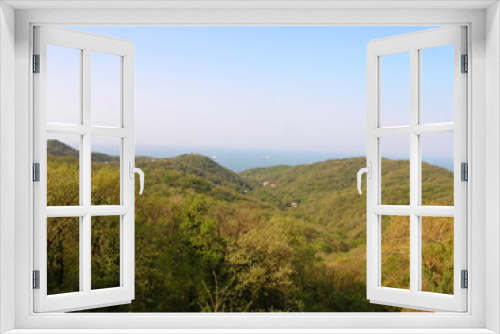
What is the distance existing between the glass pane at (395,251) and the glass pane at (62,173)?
3.32 metres

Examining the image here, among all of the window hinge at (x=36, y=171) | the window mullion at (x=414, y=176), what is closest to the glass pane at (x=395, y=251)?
→ the window mullion at (x=414, y=176)

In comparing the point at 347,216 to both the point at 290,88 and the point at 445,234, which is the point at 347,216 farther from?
the point at 290,88

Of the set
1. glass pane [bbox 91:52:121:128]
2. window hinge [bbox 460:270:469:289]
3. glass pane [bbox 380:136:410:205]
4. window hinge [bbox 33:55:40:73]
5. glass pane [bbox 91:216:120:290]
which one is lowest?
glass pane [bbox 91:216:120:290]

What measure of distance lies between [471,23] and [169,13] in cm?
148

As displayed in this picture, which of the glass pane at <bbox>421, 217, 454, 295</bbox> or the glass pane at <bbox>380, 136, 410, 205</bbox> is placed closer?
the glass pane at <bbox>421, 217, 454, 295</bbox>

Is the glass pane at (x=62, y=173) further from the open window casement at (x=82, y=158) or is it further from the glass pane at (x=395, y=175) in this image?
the glass pane at (x=395, y=175)

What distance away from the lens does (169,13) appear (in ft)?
7.28

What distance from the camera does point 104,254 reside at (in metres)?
4.85

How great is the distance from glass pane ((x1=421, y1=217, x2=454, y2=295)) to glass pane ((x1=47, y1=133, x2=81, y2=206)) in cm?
356

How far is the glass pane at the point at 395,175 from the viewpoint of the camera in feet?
17.0

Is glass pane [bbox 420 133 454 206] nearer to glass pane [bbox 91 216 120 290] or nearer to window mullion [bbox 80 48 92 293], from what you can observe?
window mullion [bbox 80 48 92 293]

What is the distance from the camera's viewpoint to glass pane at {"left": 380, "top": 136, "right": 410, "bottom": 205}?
517 cm

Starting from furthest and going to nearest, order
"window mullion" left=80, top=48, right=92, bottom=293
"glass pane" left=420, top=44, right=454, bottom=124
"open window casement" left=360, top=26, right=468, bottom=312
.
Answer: "glass pane" left=420, top=44, right=454, bottom=124, "window mullion" left=80, top=48, right=92, bottom=293, "open window casement" left=360, top=26, right=468, bottom=312

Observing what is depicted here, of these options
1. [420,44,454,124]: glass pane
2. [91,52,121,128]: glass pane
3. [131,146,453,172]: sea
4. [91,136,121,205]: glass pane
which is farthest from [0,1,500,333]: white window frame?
[131,146,453,172]: sea
